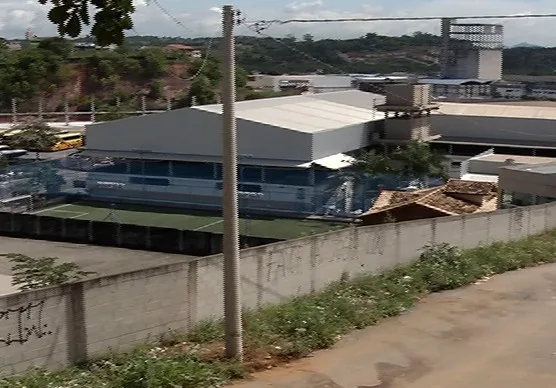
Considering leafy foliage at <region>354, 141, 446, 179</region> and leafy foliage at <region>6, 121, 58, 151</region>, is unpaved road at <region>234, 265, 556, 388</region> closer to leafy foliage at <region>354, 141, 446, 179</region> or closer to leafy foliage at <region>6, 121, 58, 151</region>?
leafy foliage at <region>354, 141, 446, 179</region>

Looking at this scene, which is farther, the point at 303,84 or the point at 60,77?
the point at 303,84

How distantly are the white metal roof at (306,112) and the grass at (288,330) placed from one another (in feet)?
66.8

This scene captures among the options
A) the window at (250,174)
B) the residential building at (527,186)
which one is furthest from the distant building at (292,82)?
the residential building at (527,186)

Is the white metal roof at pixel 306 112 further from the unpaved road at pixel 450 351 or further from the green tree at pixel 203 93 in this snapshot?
the green tree at pixel 203 93

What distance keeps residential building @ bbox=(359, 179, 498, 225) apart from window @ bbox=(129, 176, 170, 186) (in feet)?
42.1

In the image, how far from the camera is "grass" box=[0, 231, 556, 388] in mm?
8680

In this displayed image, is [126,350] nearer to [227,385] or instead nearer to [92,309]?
[92,309]

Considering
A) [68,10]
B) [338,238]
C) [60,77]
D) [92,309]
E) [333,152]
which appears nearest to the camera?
[68,10]

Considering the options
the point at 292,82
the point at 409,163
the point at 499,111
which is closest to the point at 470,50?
the point at 292,82

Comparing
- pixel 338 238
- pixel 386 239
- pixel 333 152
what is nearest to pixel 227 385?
pixel 338 238

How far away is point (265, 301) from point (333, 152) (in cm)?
2499

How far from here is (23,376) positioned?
8.66 metres

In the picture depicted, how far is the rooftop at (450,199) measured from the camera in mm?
23969

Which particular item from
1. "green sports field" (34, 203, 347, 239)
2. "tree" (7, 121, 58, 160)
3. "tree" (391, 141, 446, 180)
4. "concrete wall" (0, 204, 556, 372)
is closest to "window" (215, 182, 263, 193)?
"green sports field" (34, 203, 347, 239)
